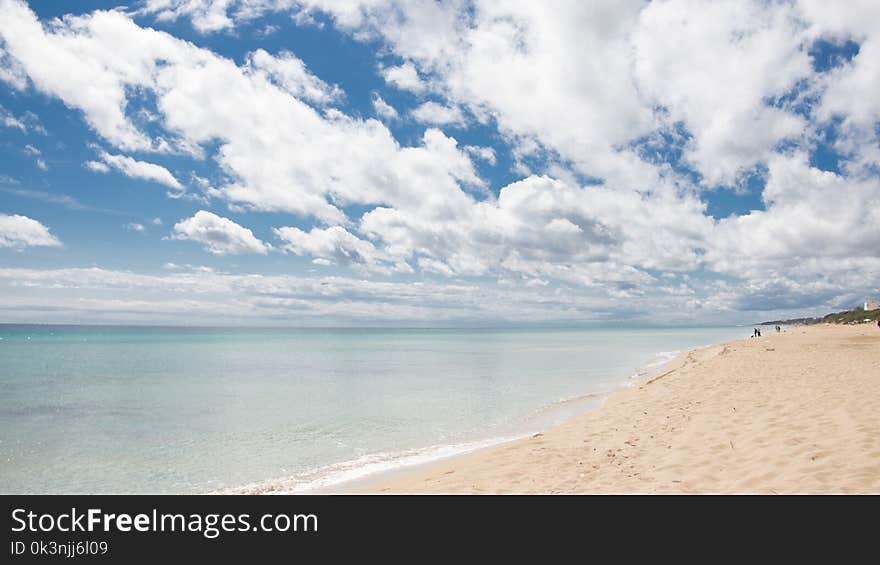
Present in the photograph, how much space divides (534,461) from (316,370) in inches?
1573

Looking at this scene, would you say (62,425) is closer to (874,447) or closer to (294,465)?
(294,465)

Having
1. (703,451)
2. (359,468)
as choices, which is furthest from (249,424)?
(703,451)

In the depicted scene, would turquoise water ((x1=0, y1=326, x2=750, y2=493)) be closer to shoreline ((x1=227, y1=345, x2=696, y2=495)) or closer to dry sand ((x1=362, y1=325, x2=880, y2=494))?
shoreline ((x1=227, y1=345, x2=696, y2=495))

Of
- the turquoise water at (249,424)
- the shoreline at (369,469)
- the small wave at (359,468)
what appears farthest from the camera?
the turquoise water at (249,424)

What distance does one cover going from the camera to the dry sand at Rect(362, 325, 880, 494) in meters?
8.59

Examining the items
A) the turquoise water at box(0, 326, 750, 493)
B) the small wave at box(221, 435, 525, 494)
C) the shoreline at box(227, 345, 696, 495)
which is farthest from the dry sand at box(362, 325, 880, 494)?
the turquoise water at box(0, 326, 750, 493)

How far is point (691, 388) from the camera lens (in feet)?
68.9

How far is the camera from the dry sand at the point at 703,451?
859 cm

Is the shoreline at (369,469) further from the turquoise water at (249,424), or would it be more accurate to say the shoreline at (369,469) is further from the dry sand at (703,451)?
the dry sand at (703,451)

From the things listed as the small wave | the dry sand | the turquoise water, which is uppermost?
the dry sand

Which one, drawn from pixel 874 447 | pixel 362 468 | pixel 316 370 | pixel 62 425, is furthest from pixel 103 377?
pixel 874 447

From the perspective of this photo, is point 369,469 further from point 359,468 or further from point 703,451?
point 703,451

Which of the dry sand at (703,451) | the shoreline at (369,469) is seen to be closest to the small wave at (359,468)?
the shoreline at (369,469)

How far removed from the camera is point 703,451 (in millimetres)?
10711
